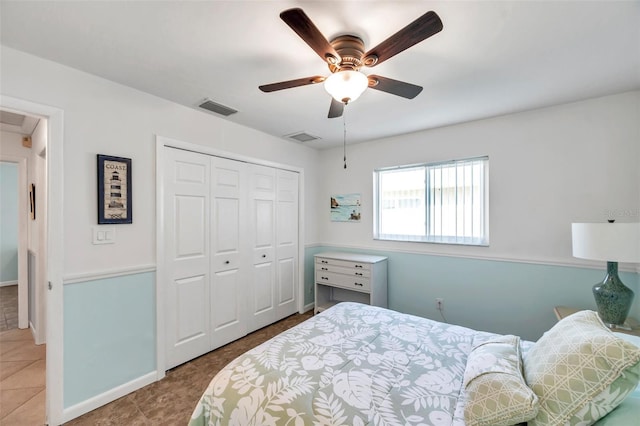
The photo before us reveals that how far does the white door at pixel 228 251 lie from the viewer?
109 inches

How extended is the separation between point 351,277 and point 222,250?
5.04ft

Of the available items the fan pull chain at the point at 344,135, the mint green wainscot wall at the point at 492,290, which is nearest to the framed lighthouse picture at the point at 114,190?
the fan pull chain at the point at 344,135

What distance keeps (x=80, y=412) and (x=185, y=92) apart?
8.14 feet

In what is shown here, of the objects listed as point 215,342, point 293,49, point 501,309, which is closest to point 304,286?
point 215,342

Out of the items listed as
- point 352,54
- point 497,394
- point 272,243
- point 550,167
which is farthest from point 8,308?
point 550,167

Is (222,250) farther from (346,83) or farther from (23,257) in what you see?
(23,257)

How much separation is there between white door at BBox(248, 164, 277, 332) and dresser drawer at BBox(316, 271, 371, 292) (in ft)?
2.08

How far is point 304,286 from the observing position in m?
3.85

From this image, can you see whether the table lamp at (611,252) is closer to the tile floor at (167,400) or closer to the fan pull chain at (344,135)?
the fan pull chain at (344,135)

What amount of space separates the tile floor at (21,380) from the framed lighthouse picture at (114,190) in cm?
141

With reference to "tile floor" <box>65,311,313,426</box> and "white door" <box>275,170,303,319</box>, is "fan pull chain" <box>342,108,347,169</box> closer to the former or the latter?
"white door" <box>275,170,303,319</box>

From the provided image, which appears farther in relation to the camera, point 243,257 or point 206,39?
point 243,257

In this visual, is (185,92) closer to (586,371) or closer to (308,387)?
(308,387)

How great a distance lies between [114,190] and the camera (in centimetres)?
206
